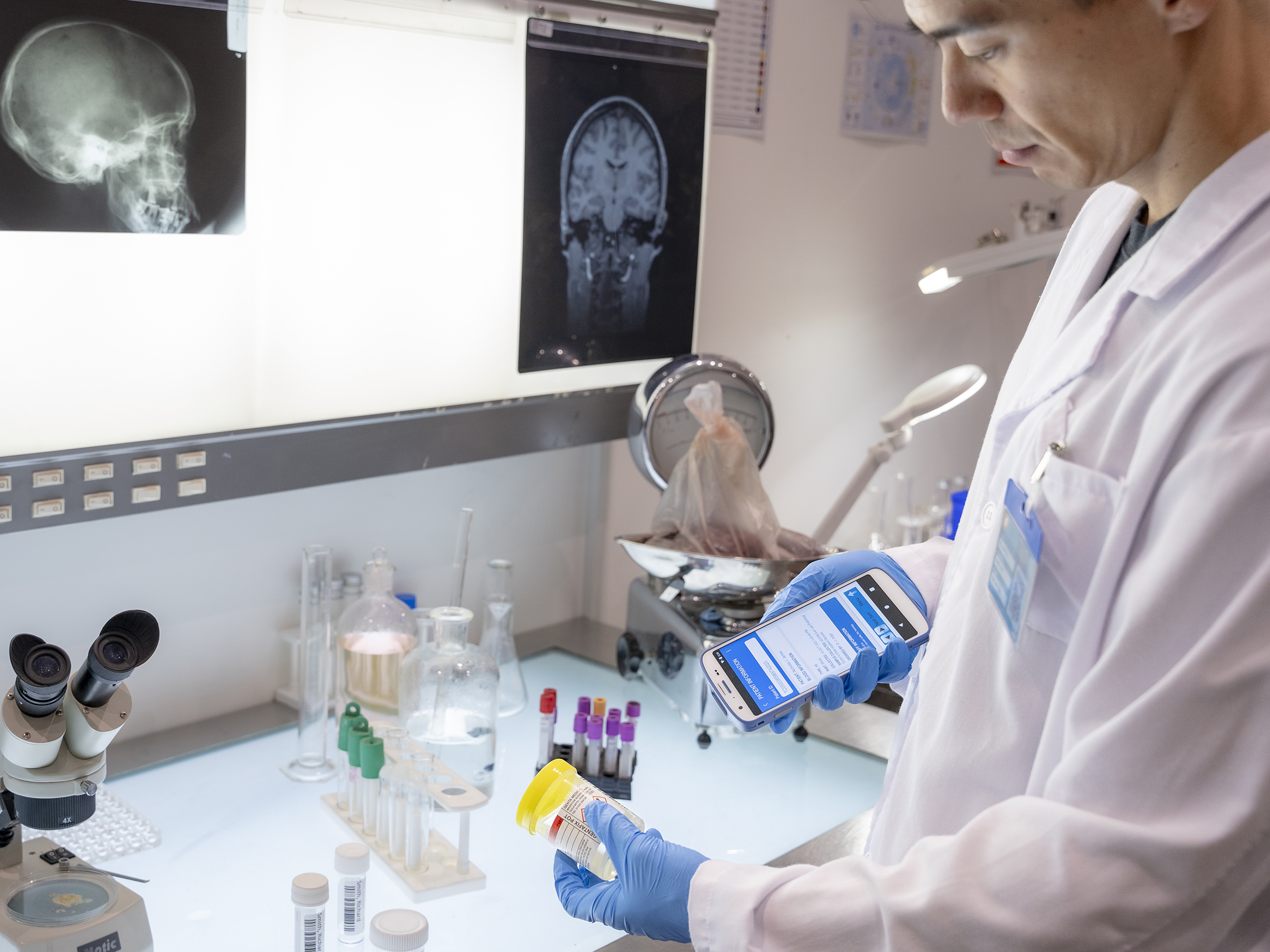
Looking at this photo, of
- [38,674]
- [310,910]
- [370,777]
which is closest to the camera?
[38,674]

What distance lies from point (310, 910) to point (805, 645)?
0.61 m

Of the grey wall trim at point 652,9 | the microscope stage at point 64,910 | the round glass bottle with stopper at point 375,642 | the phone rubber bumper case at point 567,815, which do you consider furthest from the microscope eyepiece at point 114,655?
the grey wall trim at point 652,9

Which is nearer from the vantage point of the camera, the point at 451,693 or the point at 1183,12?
the point at 1183,12

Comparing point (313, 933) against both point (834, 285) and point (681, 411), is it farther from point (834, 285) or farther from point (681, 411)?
point (834, 285)

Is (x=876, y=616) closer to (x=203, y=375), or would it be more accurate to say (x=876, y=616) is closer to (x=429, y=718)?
(x=429, y=718)

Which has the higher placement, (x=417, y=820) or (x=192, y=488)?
(x=192, y=488)

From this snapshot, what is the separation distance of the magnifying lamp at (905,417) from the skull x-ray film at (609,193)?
492 millimetres


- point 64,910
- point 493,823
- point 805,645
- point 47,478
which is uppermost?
point 47,478

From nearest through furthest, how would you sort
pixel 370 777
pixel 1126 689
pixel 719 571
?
1. pixel 1126 689
2. pixel 370 777
3. pixel 719 571

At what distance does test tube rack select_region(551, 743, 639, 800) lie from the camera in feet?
5.27

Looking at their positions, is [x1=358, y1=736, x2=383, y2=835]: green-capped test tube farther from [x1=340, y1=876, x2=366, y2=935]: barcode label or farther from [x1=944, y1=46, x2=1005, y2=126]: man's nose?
[x1=944, y1=46, x2=1005, y2=126]: man's nose

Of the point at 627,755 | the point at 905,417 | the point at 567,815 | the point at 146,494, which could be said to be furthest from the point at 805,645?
the point at 905,417

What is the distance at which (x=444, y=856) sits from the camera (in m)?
1.40

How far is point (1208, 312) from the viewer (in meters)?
0.78
